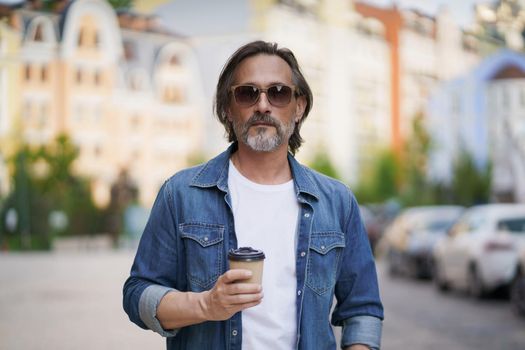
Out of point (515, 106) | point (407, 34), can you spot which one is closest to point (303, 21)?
point (407, 34)

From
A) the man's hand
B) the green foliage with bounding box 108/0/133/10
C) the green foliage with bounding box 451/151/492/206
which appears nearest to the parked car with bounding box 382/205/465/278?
the green foliage with bounding box 108/0/133/10

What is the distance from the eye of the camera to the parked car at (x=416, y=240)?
71.2ft

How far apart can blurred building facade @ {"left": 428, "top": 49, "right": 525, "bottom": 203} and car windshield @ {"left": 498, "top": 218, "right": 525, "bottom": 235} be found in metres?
29.2

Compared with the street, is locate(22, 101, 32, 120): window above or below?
above

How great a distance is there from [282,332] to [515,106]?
51.2 meters

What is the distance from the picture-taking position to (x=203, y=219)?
10.2ft

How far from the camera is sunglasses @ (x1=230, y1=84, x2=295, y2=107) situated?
3248mm

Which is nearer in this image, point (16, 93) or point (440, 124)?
point (16, 93)

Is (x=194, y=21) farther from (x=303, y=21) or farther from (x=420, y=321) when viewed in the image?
(x=420, y=321)

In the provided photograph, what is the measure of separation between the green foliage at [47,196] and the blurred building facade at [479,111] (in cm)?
1740

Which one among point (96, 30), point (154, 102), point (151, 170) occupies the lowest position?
point (151, 170)

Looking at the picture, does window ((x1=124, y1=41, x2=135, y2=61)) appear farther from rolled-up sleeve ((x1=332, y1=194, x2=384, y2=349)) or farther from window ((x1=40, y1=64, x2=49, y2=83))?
rolled-up sleeve ((x1=332, y1=194, x2=384, y2=349))

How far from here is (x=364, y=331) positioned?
3238 mm

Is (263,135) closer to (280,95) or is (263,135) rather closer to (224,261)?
(280,95)
